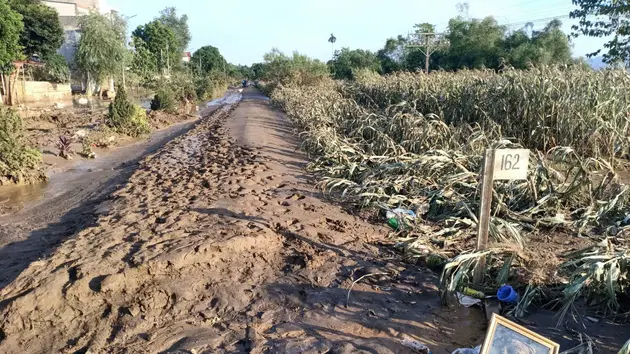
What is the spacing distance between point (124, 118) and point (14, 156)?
6.52m

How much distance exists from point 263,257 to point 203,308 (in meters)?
0.85

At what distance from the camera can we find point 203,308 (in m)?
3.24

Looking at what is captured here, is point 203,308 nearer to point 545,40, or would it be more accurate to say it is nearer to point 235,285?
point 235,285

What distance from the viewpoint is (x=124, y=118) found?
14.7m

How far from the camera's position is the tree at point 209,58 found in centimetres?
7491

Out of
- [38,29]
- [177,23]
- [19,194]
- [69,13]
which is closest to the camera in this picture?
[19,194]

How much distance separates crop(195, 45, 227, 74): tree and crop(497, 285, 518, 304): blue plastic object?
73.6 m

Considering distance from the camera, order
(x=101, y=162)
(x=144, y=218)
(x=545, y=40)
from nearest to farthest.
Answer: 1. (x=144, y=218)
2. (x=101, y=162)
3. (x=545, y=40)

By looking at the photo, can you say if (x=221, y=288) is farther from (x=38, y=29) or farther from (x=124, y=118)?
(x=38, y=29)

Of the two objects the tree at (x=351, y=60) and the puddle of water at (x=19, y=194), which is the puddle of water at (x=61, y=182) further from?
the tree at (x=351, y=60)

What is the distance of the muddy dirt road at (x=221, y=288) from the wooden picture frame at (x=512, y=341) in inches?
26.3

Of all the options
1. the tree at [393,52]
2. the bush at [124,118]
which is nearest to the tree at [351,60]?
the tree at [393,52]

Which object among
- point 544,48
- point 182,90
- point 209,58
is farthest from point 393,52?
point 209,58

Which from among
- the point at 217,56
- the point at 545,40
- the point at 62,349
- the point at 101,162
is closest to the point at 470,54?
the point at 545,40
